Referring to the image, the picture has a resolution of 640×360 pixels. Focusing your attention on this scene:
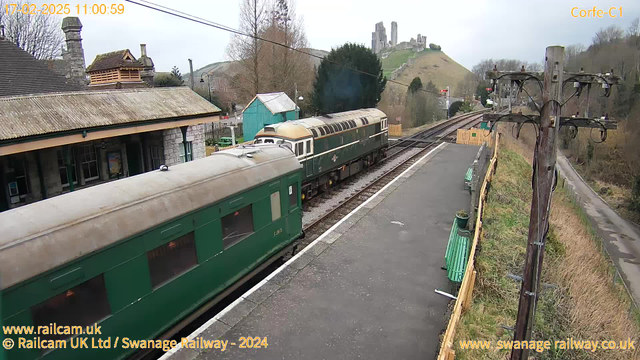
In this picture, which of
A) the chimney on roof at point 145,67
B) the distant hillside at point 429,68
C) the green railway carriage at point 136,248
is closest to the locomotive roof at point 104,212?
the green railway carriage at point 136,248

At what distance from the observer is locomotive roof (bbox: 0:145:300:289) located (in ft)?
14.8

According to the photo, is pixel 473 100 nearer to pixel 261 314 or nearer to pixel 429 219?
pixel 429 219

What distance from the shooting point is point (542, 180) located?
478 centimetres

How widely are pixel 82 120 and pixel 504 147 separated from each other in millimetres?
23822

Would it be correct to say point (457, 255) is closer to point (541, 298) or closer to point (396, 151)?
point (541, 298)

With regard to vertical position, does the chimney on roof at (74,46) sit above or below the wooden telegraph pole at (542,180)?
above

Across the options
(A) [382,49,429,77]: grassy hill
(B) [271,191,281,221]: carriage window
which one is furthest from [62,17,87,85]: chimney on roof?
(A) [382,49,429,77]: grassy hill

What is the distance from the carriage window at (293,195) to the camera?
9773 millimetres

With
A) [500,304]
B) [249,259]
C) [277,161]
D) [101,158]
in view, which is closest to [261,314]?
[249,259]

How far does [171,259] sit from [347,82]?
2988cm

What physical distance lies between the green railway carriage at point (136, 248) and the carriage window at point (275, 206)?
0.05 metres

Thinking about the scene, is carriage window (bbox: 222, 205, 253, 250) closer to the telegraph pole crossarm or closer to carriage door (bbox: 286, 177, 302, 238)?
carriage door (bbox: 286, 177, 302, 238)

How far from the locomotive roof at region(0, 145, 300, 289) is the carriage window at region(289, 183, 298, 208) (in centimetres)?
142

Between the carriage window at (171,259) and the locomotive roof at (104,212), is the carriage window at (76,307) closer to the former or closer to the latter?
the locomotive roof at (104,212)
